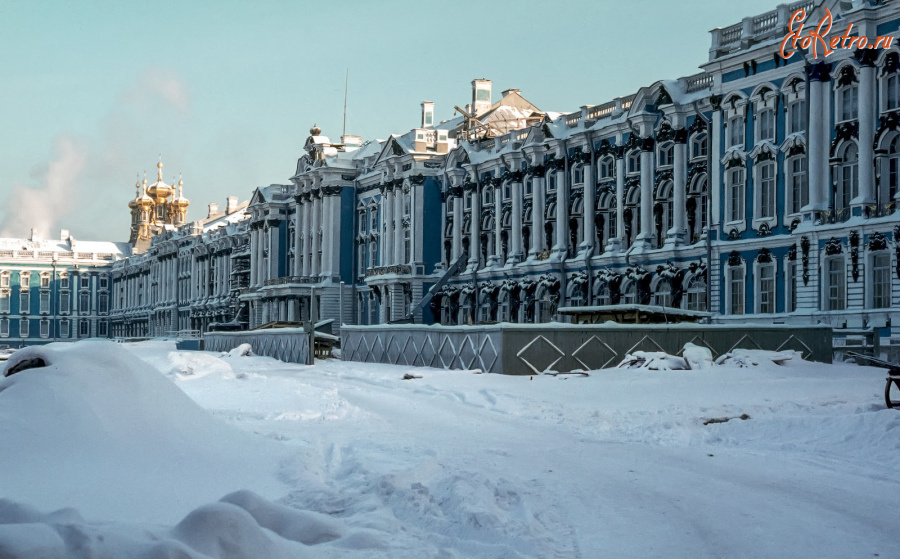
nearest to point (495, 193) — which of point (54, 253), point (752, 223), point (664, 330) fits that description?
point (752, 223)

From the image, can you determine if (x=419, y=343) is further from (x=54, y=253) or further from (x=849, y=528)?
(x=54, y=253)

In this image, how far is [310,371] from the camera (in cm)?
4075

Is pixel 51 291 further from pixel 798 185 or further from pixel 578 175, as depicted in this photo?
pixel 798 185

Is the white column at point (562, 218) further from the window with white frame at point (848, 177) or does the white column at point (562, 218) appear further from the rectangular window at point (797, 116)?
the window with white frame at point (848, 177)

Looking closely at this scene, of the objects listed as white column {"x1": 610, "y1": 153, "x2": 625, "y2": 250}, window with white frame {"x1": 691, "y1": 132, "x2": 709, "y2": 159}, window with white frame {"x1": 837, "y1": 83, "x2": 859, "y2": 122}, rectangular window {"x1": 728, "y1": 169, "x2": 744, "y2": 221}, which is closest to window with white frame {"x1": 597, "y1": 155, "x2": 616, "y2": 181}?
white column {"x1": 610, "y1": 153, "x2": 625, "y2": 250}

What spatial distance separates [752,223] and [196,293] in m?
84.6

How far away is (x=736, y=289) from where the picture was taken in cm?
4669

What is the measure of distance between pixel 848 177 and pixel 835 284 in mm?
3960

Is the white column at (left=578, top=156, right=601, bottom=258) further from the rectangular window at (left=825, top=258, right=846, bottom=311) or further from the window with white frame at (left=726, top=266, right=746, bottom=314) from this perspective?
the rectangular window at (left=825, top=258, right=846, bottom=311)

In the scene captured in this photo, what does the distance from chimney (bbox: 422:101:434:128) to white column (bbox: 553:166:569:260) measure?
33452mm

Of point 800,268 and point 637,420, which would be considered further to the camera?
point 800,268

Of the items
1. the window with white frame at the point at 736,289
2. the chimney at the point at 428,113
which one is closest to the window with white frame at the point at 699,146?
the window with white frame at the point at 736,289

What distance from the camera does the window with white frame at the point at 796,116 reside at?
141 feet

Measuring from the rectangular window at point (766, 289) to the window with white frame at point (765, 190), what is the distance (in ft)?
7.13
